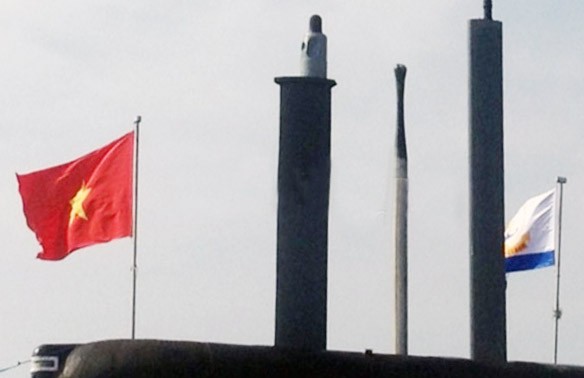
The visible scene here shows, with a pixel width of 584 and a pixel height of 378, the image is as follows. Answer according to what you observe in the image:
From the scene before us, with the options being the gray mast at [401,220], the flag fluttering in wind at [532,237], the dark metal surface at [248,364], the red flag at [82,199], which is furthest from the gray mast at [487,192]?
the flag fluttering in wind at [532,237]

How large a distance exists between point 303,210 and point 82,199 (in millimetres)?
9760

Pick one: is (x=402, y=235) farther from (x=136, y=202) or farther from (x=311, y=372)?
(x=311, y=372)

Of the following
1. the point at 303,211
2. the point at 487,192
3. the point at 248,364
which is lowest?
the point at 248,364

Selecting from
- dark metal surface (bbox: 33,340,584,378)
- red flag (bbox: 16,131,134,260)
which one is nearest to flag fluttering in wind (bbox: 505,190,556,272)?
red flag (bbox: 16,131,134,260)

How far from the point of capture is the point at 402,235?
18891 mm

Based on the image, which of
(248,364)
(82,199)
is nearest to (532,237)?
(82,199)

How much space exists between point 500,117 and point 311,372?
5.37 metres

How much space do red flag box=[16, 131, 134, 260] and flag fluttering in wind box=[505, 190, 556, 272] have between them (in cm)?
837

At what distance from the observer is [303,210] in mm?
14156

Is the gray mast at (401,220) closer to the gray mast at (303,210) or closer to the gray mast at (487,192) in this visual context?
the gray mast at (487,192)

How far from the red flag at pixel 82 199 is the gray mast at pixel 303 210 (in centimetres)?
898

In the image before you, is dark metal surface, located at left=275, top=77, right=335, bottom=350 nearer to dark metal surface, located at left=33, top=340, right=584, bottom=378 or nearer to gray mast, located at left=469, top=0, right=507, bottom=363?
dark metal surface, located at left=33, top=340, right=584, bottom=378

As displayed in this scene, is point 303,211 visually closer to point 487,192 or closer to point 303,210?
point 303,210

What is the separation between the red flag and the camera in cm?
2300
